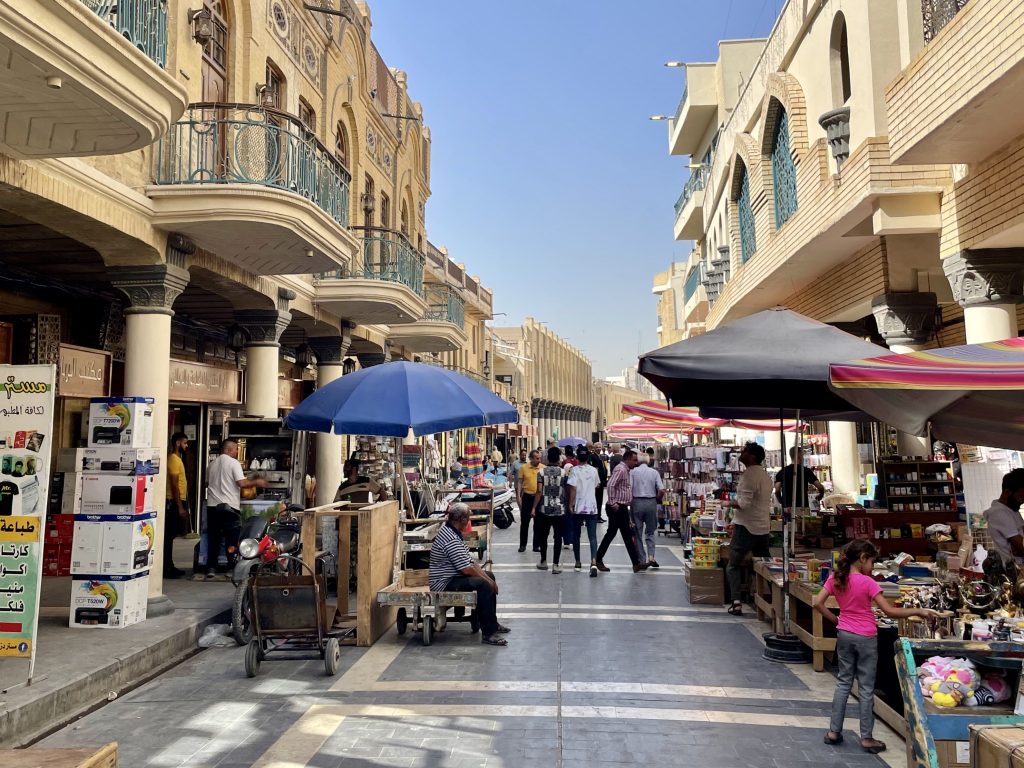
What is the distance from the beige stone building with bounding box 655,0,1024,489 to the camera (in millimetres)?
8047

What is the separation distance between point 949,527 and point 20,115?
9.95 metres

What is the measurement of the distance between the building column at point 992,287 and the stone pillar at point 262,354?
9.74 metres

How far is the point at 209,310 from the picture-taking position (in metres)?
14.7

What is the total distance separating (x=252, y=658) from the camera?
690 centimetres

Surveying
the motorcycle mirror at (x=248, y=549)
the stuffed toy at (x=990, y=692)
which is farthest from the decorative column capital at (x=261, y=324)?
the stuffed toy at (x=990, y=692)

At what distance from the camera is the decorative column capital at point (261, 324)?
42.4ft

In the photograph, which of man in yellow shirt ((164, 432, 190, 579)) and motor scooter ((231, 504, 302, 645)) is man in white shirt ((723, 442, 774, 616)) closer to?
motor scooter ((231, 504, 302, 645))

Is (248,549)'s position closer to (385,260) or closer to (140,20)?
(140,20)

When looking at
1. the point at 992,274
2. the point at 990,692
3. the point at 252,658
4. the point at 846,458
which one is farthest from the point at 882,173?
the point at 252,658

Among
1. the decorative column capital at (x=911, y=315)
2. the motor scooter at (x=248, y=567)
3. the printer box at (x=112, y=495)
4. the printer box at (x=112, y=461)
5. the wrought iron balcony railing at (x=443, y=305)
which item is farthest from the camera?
the wrought iron balcony railing at (x=443, y=305)

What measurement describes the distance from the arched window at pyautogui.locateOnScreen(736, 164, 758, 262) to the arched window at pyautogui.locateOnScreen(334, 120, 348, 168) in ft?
27.2

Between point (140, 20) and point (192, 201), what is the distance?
85.7 inches

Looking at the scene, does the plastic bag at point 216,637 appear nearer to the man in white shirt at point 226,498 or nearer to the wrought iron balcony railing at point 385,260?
the man in white shirt at point 226,498

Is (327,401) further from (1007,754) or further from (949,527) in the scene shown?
(1007,754)
